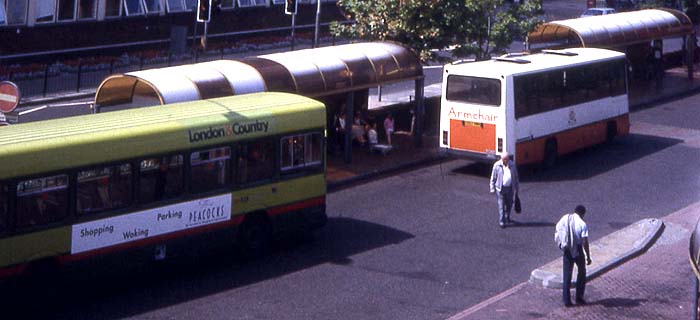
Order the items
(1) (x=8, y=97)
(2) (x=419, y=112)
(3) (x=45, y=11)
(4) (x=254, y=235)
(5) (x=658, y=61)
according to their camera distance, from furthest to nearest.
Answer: (5) (x=658, y=61), (3) (x=45, y=11), (2) (x=419, y=112), (4) (x=254, y=235), (1) (x=8, y=97)

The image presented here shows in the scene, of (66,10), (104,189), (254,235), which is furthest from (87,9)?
(104,189)

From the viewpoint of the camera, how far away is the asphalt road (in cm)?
1589

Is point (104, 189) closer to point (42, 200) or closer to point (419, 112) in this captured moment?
point (42, 200)

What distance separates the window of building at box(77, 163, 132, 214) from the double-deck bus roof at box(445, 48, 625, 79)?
11938mm

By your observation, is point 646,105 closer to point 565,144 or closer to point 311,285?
point 565,144

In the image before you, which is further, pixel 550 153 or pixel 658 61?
pixel 658 61

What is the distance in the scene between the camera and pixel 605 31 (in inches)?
1502

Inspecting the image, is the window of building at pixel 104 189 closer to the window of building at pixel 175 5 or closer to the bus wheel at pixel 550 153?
the bus wheel at pixel 550 153

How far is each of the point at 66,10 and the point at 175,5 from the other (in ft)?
19.5

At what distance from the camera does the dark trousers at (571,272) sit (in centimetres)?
1614

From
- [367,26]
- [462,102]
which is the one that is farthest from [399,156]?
[367,26]

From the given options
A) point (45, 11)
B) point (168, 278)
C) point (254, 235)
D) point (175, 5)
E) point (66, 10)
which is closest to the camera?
point (168, 278)

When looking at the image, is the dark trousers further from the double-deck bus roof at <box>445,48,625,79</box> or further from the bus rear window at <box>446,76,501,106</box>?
the double-deck bus roof at <box>445,48,625,79</box>

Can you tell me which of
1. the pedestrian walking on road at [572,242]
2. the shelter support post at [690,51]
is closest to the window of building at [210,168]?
the pedestrian walking on road at [572,242]
